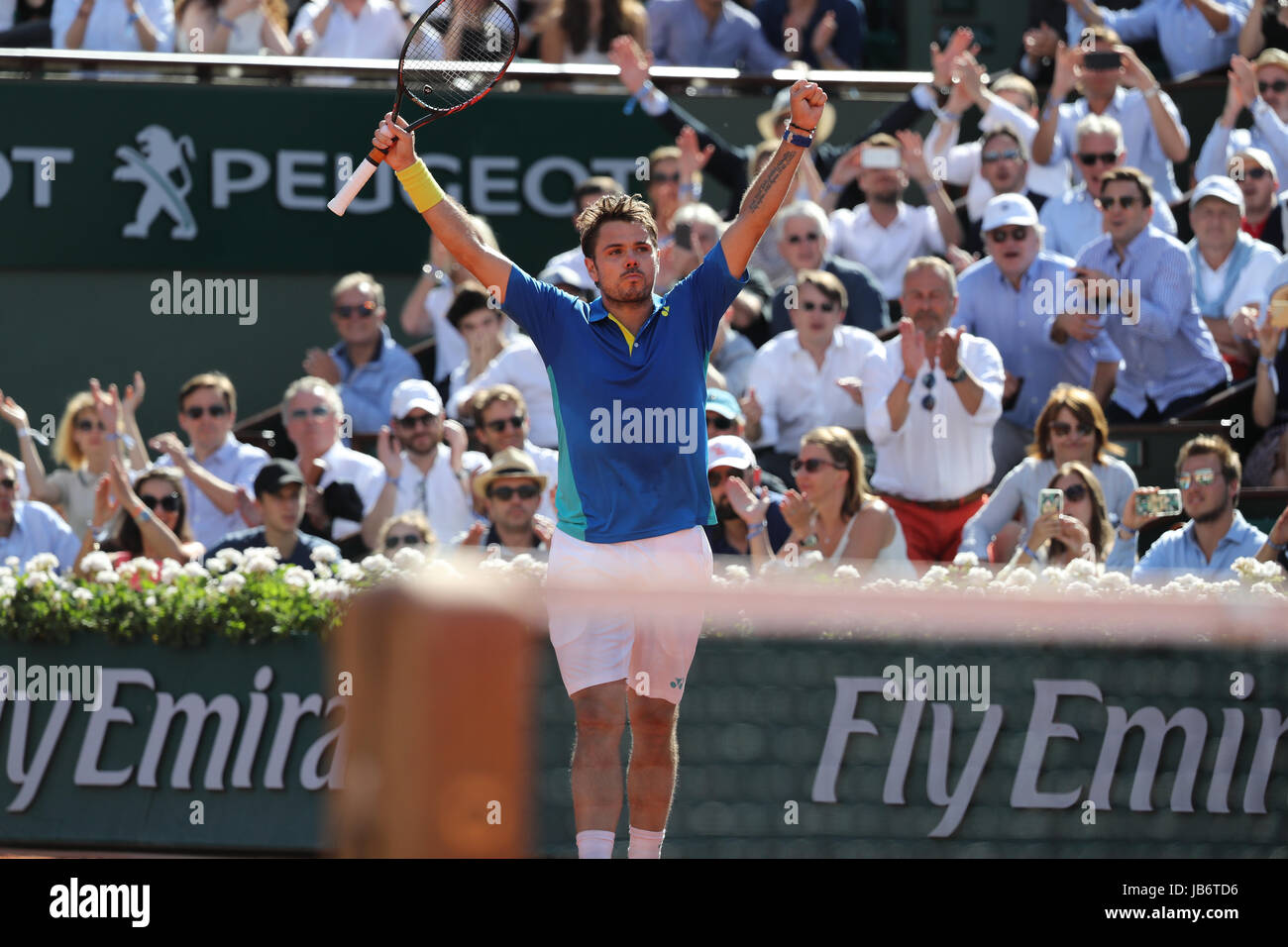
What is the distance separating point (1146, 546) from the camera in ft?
27.6

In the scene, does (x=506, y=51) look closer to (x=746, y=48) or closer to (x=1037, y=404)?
(x=1037, y=404)

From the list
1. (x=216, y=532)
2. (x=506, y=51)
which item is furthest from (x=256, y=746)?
(x=506, y=51)

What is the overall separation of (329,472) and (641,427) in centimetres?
414

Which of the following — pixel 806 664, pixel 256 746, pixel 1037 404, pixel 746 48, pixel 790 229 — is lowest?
pixel 256 746

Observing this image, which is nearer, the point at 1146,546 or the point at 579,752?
the point at 579,752

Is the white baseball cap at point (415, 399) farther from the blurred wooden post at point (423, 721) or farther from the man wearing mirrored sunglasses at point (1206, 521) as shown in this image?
the blurred wooden post at point (423, 721)

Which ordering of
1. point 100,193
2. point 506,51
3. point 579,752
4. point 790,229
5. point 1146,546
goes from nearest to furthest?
1. point 579,752
2. point 506,51
3. point 1146,546
4. point 790,229
5. point 100,193

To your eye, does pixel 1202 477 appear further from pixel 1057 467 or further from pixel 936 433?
pixel 936 433

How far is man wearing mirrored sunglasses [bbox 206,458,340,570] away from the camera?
8.24 m

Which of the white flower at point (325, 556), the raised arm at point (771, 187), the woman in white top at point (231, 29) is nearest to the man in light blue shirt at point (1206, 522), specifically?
the raised arm at point (771, 187)

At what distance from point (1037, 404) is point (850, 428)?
88 centimetres

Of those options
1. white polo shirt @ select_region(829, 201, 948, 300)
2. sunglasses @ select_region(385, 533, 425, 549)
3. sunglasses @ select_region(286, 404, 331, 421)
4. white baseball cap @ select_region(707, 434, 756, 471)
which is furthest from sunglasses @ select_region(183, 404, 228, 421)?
white polo shirt @ select_region(829, 201, 948, 300)

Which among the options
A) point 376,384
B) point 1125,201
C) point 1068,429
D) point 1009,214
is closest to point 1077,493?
point 1068,429

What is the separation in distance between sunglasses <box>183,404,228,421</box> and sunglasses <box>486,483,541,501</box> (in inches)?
87.2
